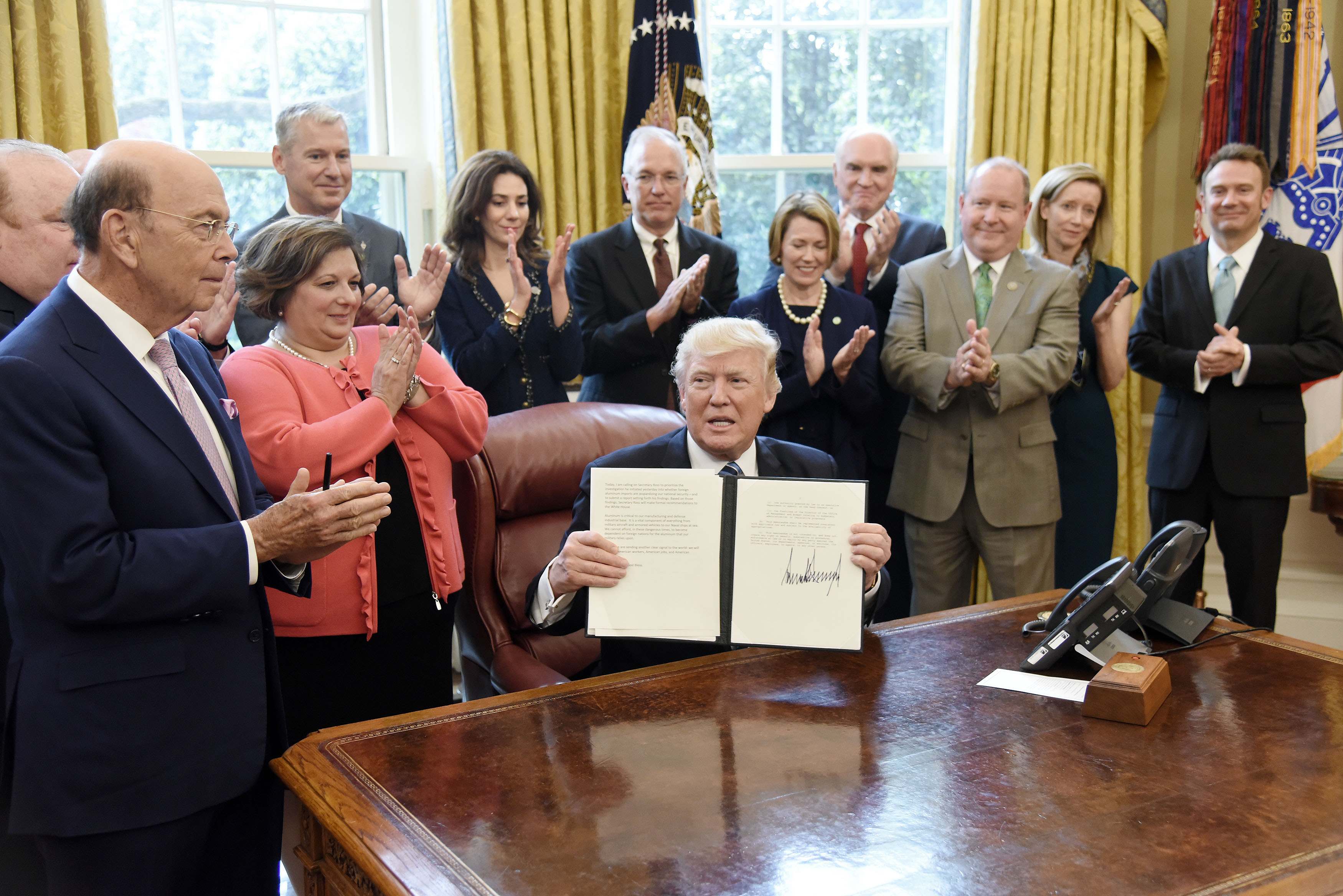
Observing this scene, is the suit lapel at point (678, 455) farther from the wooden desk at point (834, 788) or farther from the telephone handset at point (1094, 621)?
the telephone handset at point (1094, 621)

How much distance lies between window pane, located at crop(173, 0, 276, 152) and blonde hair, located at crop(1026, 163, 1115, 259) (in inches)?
111

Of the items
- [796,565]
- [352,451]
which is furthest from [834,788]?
[352,451]

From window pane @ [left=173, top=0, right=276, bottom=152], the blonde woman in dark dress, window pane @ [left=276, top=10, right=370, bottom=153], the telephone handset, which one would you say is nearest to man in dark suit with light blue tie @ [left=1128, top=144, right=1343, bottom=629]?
the blonde woman in dark dress

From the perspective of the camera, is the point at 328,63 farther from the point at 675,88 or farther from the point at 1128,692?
the point at 1128,692

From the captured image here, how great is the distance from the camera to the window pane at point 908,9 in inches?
189

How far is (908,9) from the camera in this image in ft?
15.8

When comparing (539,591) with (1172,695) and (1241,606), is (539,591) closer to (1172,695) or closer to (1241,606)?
(1172,695)

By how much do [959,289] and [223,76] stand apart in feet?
9.33

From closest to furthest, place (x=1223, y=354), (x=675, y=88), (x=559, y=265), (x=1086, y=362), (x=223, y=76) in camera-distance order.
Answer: (x=559, y=265), (x=1223, y=354), (x=1086, y=362), (x=223, y=76), (x=675, y=88)

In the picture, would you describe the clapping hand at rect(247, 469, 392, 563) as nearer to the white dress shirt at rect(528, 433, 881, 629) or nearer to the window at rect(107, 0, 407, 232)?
the white dress shirt at rect(528, 433, 881, 629)

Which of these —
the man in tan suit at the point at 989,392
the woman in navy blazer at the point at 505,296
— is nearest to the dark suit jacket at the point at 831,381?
the man in tan suit at the point at 989,392

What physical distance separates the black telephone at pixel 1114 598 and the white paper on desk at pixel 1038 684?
0.03 meters

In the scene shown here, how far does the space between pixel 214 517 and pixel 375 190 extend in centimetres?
298

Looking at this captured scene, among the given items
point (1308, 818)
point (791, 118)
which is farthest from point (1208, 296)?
point (1308, 818)
